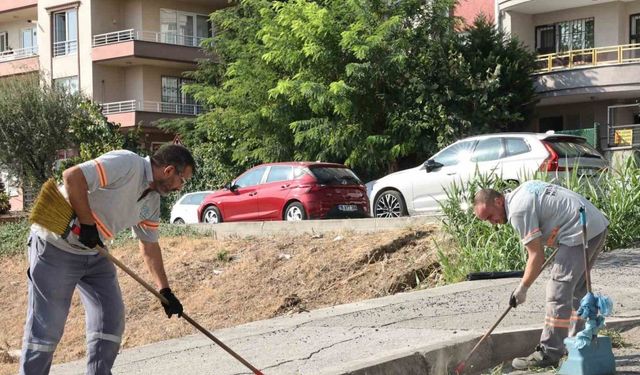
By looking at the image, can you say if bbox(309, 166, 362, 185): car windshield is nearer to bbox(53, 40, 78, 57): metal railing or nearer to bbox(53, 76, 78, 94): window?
bbox(53, 76, 78, 94): window

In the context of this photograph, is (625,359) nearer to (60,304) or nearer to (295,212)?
(60,304)

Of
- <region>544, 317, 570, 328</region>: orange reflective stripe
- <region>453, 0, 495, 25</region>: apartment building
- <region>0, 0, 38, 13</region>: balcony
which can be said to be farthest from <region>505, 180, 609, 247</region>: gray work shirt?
<region>0, 0, 38, 13</region>: balcony

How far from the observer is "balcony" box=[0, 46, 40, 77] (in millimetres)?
43719

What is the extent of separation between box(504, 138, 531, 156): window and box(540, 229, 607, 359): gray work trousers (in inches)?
350

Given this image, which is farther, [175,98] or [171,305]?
[175,98]

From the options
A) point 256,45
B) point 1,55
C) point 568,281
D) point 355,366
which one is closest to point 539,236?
point 568,281

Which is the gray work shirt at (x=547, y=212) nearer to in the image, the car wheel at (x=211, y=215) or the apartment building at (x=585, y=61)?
the car wheel at (x=211, y=215)

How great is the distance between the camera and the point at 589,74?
Result: 98.8 ft

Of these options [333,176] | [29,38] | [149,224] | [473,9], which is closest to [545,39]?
[473,9]

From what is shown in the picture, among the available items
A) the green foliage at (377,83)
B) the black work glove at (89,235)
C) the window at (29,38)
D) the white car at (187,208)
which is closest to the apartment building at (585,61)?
the green foliage at (377,83)

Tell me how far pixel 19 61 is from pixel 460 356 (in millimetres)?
40207

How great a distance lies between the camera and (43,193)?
20.1 ft

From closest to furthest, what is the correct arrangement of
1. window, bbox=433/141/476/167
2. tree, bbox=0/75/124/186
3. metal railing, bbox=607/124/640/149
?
1. window, bbox=433/141/476/167
2. metal railing, bbox=607/124/640/149
3. tree, bbox=0/75/124/186

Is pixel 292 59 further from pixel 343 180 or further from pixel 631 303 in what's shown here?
pixel 631 303
